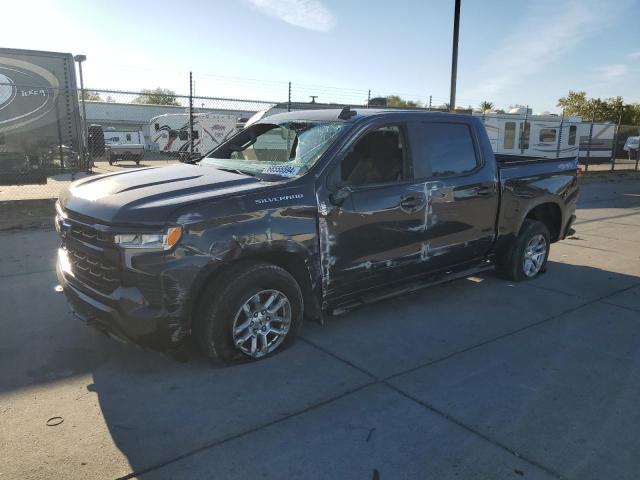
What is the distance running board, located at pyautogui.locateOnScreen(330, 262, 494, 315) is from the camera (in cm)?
430

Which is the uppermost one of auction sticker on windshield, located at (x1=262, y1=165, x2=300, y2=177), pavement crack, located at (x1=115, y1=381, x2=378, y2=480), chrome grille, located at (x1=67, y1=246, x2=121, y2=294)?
auction sticker on windshield, located at (x1=262, y1=165, x2=300, y2=177)

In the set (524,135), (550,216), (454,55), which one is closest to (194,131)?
(454,55)

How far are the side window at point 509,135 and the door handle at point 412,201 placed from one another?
67.9ft

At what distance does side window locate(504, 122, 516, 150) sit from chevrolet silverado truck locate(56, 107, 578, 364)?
19.5 metres

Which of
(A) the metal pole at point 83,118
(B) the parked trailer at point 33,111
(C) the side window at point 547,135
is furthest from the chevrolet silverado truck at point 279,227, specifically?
(C) the side window at point 547,135

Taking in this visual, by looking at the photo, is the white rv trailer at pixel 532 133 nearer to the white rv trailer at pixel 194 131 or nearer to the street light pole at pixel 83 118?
the white rv trailer at pixel 194 131

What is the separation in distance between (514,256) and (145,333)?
4271mm

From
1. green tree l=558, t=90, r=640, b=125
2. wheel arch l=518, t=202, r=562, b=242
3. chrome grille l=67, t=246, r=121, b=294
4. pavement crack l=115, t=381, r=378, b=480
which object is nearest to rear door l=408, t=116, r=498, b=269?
wheel arch l=518, t=202, r=562, b=242

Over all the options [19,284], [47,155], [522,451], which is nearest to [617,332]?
[522,451]

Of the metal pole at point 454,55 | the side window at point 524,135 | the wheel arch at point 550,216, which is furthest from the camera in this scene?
the side window at point 524,135

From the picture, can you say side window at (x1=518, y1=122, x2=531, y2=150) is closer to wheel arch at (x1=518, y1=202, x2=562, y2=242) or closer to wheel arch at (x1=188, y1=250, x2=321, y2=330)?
wheel arch at (x1=518, y1=202, x2=562, y2=242)

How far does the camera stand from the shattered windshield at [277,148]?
13.5 ft

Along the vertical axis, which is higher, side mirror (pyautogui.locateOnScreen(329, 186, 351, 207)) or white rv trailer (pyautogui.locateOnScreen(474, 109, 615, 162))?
white rv trailer (pyautogui.locateOnScreen(474, 109, 615, 162))

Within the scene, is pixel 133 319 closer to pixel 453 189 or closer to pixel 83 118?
pixel 453 189
